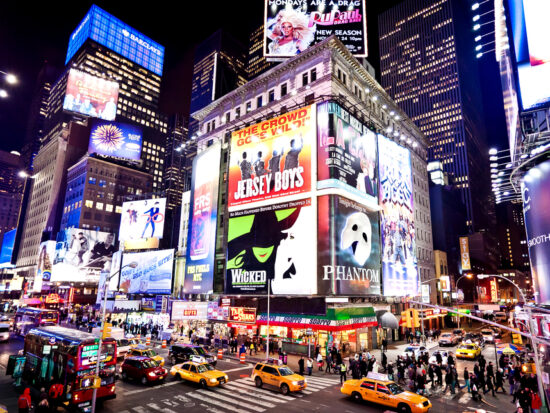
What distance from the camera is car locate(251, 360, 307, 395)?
21.4 metres

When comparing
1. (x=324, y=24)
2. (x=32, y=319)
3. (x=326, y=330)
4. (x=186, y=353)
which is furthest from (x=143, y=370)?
(x=324, y=24)

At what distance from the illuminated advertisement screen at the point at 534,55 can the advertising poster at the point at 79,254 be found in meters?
83.7

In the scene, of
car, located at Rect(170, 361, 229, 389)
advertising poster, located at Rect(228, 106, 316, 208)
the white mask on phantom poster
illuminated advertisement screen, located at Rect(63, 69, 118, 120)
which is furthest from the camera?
illuminated advertisement screen, located at Rect(63, 69, 118, 120)

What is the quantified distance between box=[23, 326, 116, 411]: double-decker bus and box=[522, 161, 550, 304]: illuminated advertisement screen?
29679mm

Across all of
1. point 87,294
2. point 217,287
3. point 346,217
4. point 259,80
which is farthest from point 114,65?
point 346,217

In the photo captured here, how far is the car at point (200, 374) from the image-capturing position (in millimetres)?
22344

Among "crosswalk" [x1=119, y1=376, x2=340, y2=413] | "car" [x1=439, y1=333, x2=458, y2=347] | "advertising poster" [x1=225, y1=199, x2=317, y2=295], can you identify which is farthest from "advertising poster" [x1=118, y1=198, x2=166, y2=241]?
"car" [x1=439, y1=333, x2=458, y2=347]

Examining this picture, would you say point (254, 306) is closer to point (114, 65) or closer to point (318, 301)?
point (318, 301)

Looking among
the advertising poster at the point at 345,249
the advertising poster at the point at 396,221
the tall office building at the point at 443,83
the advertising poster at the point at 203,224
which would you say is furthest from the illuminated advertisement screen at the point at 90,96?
the tall office building at the point at 443,83

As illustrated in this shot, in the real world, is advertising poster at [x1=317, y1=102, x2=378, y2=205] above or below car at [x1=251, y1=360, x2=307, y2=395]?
above

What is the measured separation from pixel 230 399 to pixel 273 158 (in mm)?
29148

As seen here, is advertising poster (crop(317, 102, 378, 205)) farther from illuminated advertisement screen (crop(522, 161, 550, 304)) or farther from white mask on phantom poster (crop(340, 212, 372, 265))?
illuminated advertisement screen (crop(522, 161, 550, 304))

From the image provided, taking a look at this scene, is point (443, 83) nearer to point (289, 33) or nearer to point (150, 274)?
point (289, 33)

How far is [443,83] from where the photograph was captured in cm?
16112
